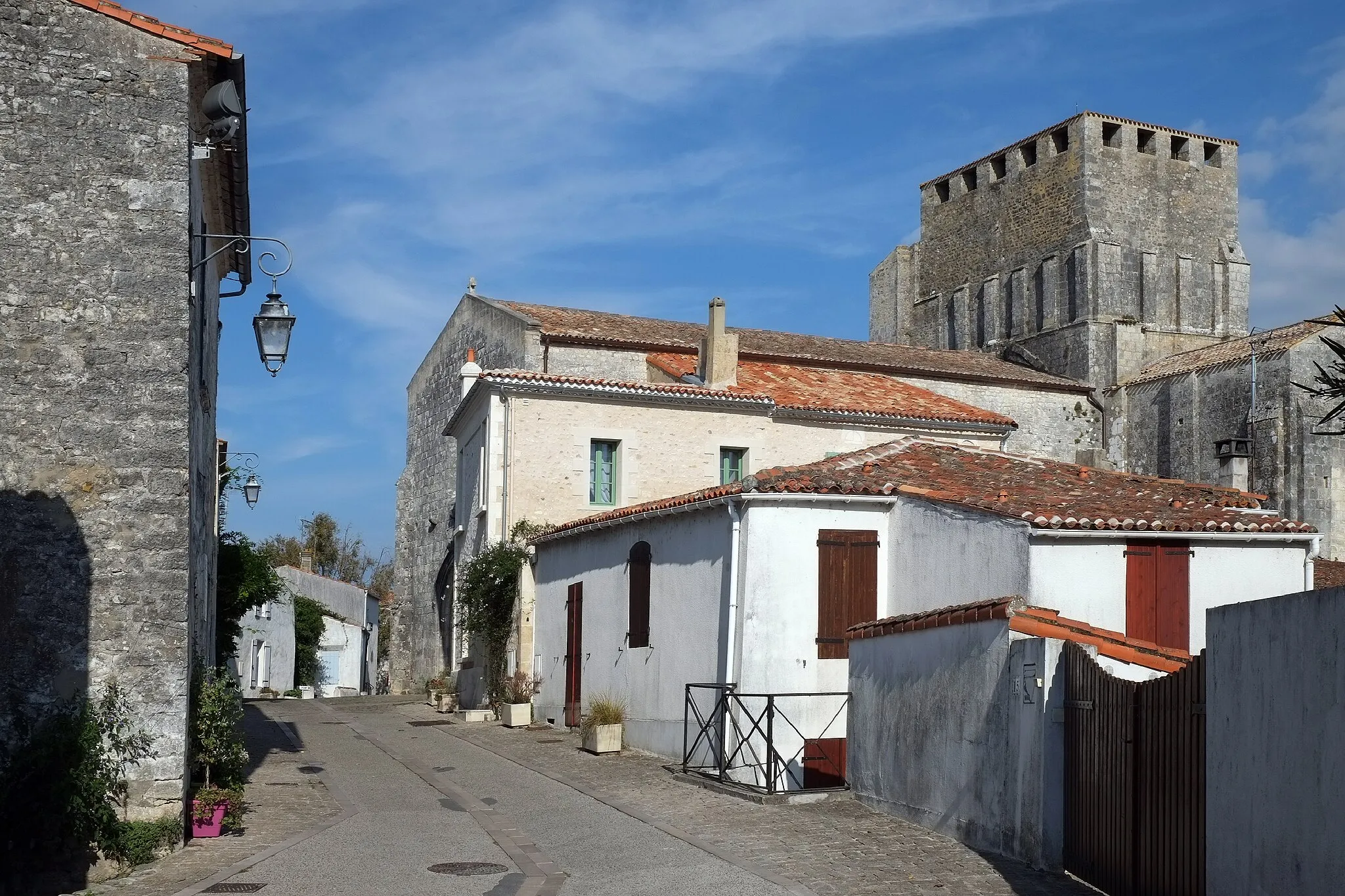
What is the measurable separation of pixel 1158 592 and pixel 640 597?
7393mm

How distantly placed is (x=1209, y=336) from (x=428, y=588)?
24.8 metres

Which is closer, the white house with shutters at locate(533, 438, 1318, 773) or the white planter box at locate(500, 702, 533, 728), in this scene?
the white house with shutters at locate(533, 438, 1318, 773)

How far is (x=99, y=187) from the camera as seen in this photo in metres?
11.0

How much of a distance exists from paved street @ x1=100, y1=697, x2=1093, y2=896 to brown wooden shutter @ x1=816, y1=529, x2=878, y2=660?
268cm

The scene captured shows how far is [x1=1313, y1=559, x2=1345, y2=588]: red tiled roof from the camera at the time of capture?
2333 cm

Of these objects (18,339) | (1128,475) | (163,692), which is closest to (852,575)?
(1128,475)

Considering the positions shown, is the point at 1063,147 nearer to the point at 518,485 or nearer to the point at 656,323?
the point at 656,323

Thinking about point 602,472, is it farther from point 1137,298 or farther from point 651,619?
point 1137,298

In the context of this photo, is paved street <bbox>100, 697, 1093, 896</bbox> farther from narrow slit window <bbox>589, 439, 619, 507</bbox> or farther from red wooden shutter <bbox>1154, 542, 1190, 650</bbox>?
narrow slit window <bbox>589, 439, 619, 507</bbox>

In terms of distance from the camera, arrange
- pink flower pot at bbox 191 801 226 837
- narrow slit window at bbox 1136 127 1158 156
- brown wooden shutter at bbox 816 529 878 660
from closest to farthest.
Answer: pink flower pot at bbox 191 801 226 837 → brown wooden shutter at bbox 816 529 878 660 → narrow slit window at bbox 1136 127 1158 156

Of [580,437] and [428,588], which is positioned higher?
[580,437]

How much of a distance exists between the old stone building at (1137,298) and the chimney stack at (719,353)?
13.8 m

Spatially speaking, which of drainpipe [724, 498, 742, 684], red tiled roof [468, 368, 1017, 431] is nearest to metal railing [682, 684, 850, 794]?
drainpipe [724, 498, 742, 684]

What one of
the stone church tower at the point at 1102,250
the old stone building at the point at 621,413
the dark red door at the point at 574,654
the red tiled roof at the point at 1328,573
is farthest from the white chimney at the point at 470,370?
the stone church tower at the point at 1102,250
